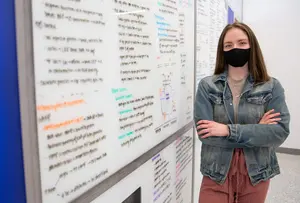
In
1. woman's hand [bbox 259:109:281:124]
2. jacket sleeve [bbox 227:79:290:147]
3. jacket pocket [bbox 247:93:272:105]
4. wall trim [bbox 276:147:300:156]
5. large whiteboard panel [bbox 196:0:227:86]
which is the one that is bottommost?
wall trim [bbox 276:147:300:156]

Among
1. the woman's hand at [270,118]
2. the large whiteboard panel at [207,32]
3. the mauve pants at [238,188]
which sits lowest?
the mauve pants at [238,188]

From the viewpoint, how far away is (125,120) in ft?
3.56

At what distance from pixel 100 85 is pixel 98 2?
0.87 feet

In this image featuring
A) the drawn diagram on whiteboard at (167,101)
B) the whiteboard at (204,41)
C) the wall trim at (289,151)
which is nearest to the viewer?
the drawn diagram on whiteboard at (167,101)

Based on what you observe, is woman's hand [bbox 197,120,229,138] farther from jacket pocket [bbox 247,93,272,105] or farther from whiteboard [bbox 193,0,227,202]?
whiteboard [bbox 193,0,227,202]

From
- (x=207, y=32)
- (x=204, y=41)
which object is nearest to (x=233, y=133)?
(x=204, y=41)

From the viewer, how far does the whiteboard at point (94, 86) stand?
722 millimetres

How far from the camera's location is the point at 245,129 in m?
1.49

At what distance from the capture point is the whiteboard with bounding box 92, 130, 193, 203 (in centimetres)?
113

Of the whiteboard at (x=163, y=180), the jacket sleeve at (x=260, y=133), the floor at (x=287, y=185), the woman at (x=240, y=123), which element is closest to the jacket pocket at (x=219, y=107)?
the woman at (x=240, y=123)

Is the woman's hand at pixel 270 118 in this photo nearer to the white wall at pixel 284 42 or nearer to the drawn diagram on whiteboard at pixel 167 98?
the drawn diagram on whiteboard at pixel 167 98

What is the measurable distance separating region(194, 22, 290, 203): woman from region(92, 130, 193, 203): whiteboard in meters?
0.19

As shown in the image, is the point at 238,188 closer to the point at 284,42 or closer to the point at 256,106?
the point at 256,106

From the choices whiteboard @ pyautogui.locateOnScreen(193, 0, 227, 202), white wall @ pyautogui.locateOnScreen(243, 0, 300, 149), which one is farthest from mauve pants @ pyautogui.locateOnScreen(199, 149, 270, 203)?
white wall @ pyautogui.locateOnScreen(243, 0, 300, 149)
